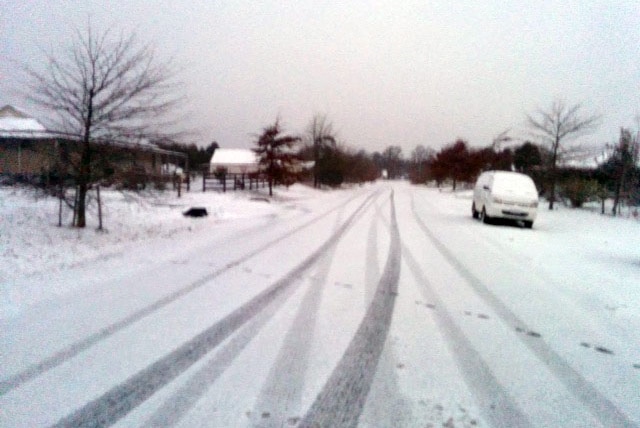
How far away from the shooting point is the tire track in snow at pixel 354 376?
11.8 feet

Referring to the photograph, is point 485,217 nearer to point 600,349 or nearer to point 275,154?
point 600,349

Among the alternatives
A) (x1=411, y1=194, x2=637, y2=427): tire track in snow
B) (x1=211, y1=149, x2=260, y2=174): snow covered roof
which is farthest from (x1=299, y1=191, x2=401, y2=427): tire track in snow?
(x1=211, y1=149, x2=260, y2=174): snow covered roof

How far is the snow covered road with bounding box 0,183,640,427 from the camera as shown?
12.1 ft

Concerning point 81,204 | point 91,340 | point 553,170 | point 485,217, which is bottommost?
point 91,340

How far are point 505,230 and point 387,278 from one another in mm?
9616

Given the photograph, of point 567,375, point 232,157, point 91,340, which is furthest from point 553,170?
point 232,157

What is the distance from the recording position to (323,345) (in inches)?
199

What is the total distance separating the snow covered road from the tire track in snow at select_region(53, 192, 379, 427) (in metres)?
0.02

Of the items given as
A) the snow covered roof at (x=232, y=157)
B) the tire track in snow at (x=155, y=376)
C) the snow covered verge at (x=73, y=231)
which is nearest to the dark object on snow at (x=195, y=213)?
the snow covered verge at (x=73, y=231)

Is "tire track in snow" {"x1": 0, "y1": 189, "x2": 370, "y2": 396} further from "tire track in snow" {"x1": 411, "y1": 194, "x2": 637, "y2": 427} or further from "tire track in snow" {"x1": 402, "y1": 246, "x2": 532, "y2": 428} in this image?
"tire track in snow" {"x1": 411, "y1": 194, "x2": 637, "y2": 427}

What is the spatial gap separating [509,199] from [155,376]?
617 inches

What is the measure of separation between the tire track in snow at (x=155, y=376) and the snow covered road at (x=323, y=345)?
0.06 feet

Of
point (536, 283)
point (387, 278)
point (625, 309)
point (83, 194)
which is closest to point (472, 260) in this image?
point (536, 283)

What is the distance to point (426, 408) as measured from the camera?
12.3 feet
